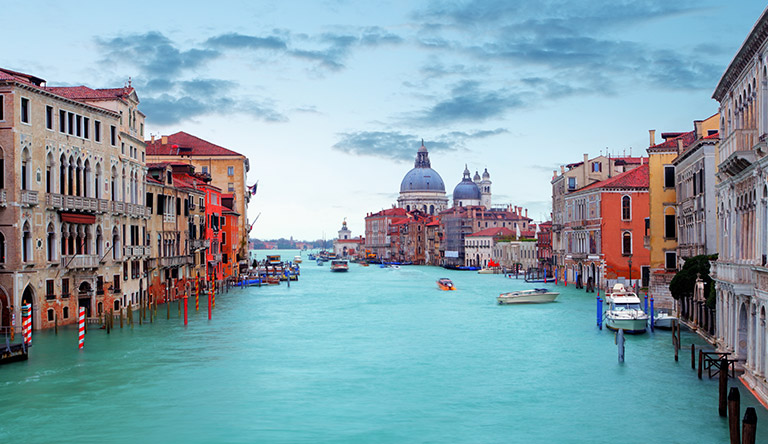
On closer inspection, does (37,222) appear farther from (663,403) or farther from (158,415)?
(663,403)

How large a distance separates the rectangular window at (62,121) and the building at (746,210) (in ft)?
57.8

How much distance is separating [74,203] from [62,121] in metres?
2.41

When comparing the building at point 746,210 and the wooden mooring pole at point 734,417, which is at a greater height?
the building at point 746,210

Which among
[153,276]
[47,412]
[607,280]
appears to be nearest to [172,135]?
[153,276]

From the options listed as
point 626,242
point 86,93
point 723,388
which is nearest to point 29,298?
point 86,93

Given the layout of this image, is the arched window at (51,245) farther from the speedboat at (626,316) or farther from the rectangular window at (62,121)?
the speedboat at (626,316)

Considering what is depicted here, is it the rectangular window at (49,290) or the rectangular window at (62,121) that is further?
the rectangular window at (62,121)

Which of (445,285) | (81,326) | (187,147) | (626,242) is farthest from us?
(187,147)

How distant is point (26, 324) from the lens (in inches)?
782

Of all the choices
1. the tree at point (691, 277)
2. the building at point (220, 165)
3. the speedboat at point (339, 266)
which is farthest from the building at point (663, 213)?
the speedboat at point (339, 266)

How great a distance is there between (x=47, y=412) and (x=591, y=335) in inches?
650

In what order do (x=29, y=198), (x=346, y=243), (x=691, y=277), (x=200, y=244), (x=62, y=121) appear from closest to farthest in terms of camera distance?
(x=29, y=198) < (x=691, y=277) < (x=62, y=121) < (x=200, y=244) < (x=346, y=243)

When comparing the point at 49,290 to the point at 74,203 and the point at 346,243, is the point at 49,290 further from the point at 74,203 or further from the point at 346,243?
the point at 346,243

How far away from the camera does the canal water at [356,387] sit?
13445mm
